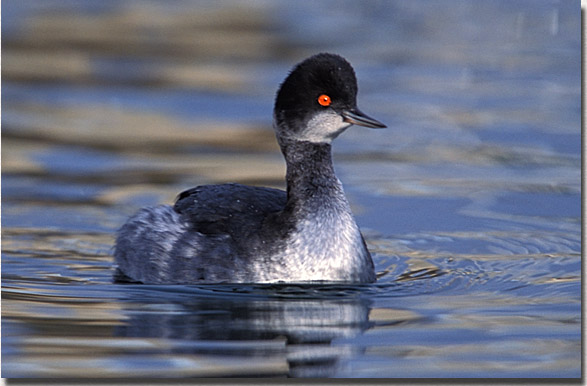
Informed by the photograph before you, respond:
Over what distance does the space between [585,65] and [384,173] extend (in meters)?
5.01

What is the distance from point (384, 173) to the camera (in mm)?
13898

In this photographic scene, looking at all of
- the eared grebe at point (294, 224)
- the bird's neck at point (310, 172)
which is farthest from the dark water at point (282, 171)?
the bird's neck at point (310, 172)

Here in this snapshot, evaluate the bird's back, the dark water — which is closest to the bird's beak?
the bird's back

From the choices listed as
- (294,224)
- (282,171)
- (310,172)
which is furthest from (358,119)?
(282,171)

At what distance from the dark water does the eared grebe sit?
0.19 metres

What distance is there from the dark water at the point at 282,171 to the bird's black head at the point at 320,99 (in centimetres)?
127

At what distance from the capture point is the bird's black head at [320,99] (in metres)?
9.64

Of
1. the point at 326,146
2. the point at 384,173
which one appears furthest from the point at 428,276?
the point at 384,173

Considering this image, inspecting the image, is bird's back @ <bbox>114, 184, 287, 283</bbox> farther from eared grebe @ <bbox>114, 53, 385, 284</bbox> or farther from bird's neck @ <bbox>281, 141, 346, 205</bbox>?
bird's neck @ <bbox>281, 141, 346, 205</bbox>

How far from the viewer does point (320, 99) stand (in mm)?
9719

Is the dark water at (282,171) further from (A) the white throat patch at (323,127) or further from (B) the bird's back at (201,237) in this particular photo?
(A) the white throat patch at (323,127)

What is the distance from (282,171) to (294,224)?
4.16 m

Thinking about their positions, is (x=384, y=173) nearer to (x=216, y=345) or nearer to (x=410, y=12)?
(x=216, y=345)

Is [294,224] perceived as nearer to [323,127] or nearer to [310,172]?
[310,172]
